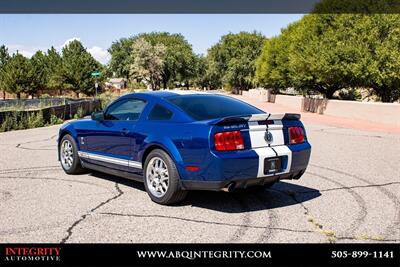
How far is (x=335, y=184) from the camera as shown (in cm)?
701

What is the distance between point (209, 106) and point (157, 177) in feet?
3.88

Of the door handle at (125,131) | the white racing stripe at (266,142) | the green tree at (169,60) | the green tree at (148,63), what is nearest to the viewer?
the white racing stripe at (266,142)

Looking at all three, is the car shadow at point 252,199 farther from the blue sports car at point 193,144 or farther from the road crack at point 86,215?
the road crack at point 86,215

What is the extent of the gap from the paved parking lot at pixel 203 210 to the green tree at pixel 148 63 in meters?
78.9

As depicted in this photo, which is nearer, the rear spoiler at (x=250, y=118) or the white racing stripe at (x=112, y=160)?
the rear spoiler at (x=250, y=118)

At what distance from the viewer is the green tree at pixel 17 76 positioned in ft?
181

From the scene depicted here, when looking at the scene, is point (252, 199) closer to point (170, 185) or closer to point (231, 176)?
point (231, 176)

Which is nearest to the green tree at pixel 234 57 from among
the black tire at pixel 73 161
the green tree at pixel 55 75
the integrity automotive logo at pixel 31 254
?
the green tree at pixel 55 75

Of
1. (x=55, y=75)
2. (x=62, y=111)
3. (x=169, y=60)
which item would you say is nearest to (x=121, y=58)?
(x=169, y=60)

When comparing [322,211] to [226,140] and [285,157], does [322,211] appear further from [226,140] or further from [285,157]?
[226,140]

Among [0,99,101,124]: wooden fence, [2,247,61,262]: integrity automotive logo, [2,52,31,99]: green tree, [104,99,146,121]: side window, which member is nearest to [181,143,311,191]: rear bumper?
[104,99,146,121]: side window

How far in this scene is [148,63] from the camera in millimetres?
86750

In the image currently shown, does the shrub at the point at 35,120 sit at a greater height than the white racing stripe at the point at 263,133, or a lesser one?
lesser

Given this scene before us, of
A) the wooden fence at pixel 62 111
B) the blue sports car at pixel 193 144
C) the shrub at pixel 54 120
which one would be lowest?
the shrub at pixel 54 120
